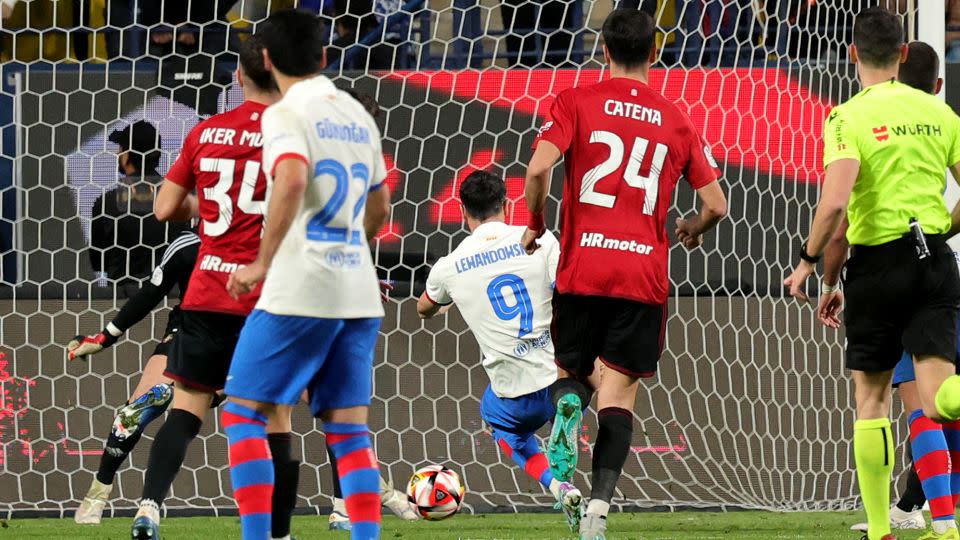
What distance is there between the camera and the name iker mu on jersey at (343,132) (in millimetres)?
3617

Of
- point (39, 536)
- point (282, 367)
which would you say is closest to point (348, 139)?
point (282, 367)

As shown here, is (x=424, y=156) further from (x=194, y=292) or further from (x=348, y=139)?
(x=348, y=139)

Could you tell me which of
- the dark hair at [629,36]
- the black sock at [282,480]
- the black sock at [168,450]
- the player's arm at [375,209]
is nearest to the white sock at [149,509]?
the black sock at [168,450]

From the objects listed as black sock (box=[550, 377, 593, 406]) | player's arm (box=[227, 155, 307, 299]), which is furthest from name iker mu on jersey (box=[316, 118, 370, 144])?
black sock (box=[550, 377, 593, 406])

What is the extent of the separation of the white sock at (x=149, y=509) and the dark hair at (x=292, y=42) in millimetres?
1631

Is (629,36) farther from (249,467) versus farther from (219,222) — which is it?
(249,467)

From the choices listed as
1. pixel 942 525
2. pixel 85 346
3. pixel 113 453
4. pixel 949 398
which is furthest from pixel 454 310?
pixel 949 398

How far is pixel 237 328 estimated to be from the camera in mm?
4570

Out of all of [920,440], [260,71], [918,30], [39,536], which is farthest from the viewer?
[918,30]

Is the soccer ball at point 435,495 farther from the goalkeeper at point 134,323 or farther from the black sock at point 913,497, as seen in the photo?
the black sock at point 913,497

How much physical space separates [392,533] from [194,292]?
1.81 m

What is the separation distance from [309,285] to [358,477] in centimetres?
54

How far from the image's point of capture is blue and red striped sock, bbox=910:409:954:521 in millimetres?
4973

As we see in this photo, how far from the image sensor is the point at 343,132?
3.67m
